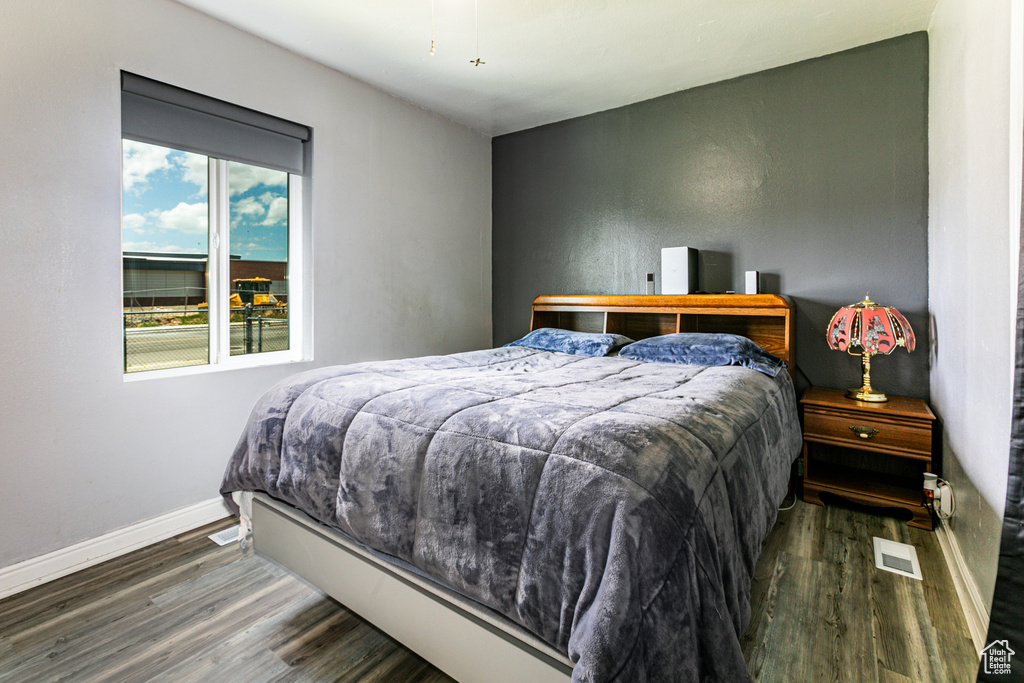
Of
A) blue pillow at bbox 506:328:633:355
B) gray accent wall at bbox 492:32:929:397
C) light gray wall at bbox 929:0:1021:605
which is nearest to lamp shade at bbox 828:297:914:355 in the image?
light gray wall at bbox 929:0:1021:605

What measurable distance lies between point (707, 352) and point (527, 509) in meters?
1.91

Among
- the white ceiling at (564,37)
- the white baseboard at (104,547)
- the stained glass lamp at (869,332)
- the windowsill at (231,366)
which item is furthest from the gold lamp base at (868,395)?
the white baseboard at (104,547)

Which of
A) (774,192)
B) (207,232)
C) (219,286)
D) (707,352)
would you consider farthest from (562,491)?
(774,192)

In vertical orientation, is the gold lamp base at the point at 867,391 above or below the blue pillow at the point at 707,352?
below

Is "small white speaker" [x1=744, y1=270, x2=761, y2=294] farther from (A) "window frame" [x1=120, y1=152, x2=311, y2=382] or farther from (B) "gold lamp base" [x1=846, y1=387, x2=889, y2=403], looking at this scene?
(A) "window frame" [x1=120, y1=152, x2=311, y2=382]

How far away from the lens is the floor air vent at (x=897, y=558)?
80.4 inches

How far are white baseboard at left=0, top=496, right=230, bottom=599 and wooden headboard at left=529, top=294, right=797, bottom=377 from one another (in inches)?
98.9

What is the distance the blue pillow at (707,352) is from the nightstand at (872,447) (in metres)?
0.36

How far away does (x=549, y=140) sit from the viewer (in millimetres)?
4176

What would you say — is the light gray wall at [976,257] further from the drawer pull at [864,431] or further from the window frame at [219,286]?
the window frame at [219,286]

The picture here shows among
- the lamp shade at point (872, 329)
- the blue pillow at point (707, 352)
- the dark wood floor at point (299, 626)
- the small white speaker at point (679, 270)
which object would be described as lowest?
the dark wood floor at point (299, 626)

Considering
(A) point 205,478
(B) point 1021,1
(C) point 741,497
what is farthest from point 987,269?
(A) point 205,478

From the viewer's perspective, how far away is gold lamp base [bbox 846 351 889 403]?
8.77 ft

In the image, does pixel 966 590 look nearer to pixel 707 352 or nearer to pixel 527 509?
pixel 707 352
